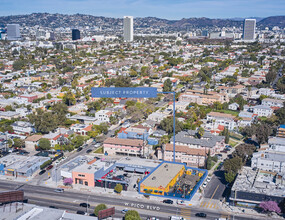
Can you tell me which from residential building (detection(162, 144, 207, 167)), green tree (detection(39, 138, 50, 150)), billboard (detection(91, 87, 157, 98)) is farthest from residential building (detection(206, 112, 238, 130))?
green tree (detection(39, 138, 50, 150))

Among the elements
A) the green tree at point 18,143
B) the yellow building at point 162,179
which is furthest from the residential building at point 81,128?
the yellow building at point 162,179

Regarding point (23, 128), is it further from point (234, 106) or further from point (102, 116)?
point (234, 106)

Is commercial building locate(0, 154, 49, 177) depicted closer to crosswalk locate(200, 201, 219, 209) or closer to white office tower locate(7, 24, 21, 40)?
crosswalk locate(200, 201, 219, 209)

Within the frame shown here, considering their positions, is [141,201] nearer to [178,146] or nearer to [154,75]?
[178,146]

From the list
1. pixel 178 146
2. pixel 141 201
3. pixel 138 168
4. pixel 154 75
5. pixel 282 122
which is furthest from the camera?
pixel 154 75

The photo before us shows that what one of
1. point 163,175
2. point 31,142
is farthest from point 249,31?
point 163,175

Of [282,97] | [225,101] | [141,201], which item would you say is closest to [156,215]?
[141,201]
